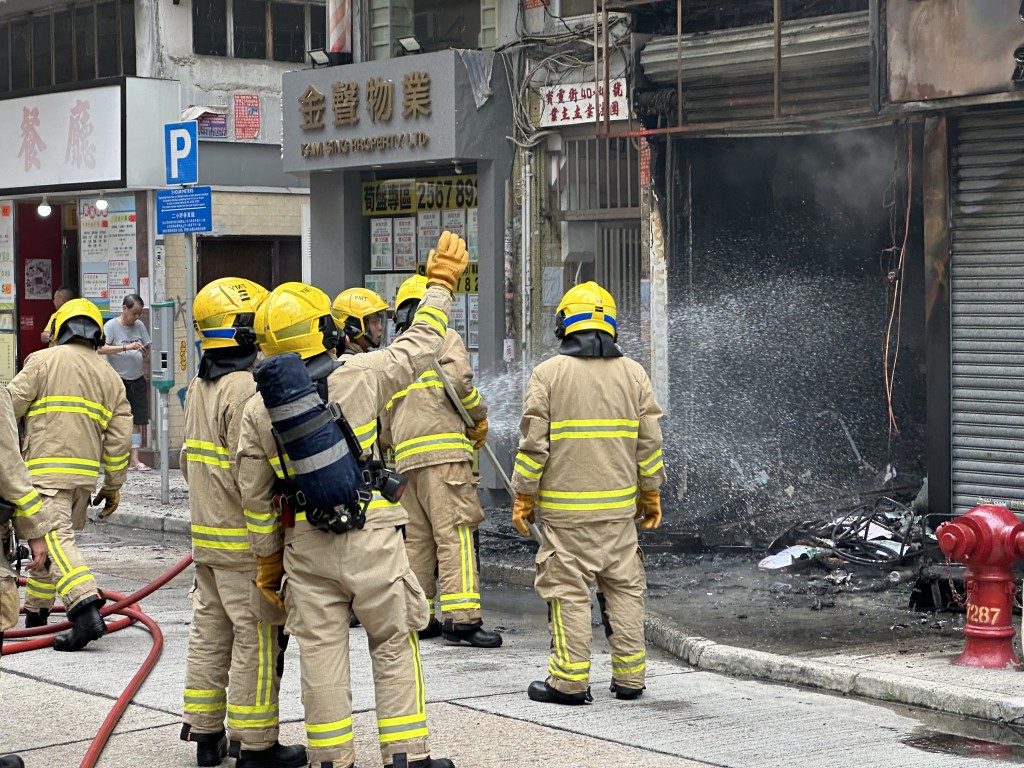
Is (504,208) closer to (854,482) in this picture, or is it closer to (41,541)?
(854,482)

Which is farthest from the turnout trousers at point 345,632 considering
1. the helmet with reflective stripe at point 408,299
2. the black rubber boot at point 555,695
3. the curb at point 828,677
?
the helmet with reflective stripe at point 408,299

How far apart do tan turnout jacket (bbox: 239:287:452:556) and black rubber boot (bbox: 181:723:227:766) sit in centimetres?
90

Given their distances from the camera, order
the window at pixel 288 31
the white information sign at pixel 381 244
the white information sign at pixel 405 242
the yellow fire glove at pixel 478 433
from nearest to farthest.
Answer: the yellow fire glove at pixel 478 433 < the white information sign at pixel 405 242 < the white information sign at pixel 381 244 < the window at pixel 288 31

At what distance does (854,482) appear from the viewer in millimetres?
12727

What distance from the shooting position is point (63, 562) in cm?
797

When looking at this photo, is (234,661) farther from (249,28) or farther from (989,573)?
(249,28)

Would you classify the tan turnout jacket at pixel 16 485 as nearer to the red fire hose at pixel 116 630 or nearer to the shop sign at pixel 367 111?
the red fire hose at pixel 116 630

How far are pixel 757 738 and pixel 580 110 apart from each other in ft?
26.0

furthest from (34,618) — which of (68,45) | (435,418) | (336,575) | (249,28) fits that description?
(68,45)

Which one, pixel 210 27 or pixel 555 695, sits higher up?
pixel 210 27

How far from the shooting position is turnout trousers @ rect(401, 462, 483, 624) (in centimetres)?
842

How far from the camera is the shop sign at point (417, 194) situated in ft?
47.5

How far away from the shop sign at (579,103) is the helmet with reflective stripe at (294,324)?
293 inches

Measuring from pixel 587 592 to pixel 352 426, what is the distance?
205 centimetres
